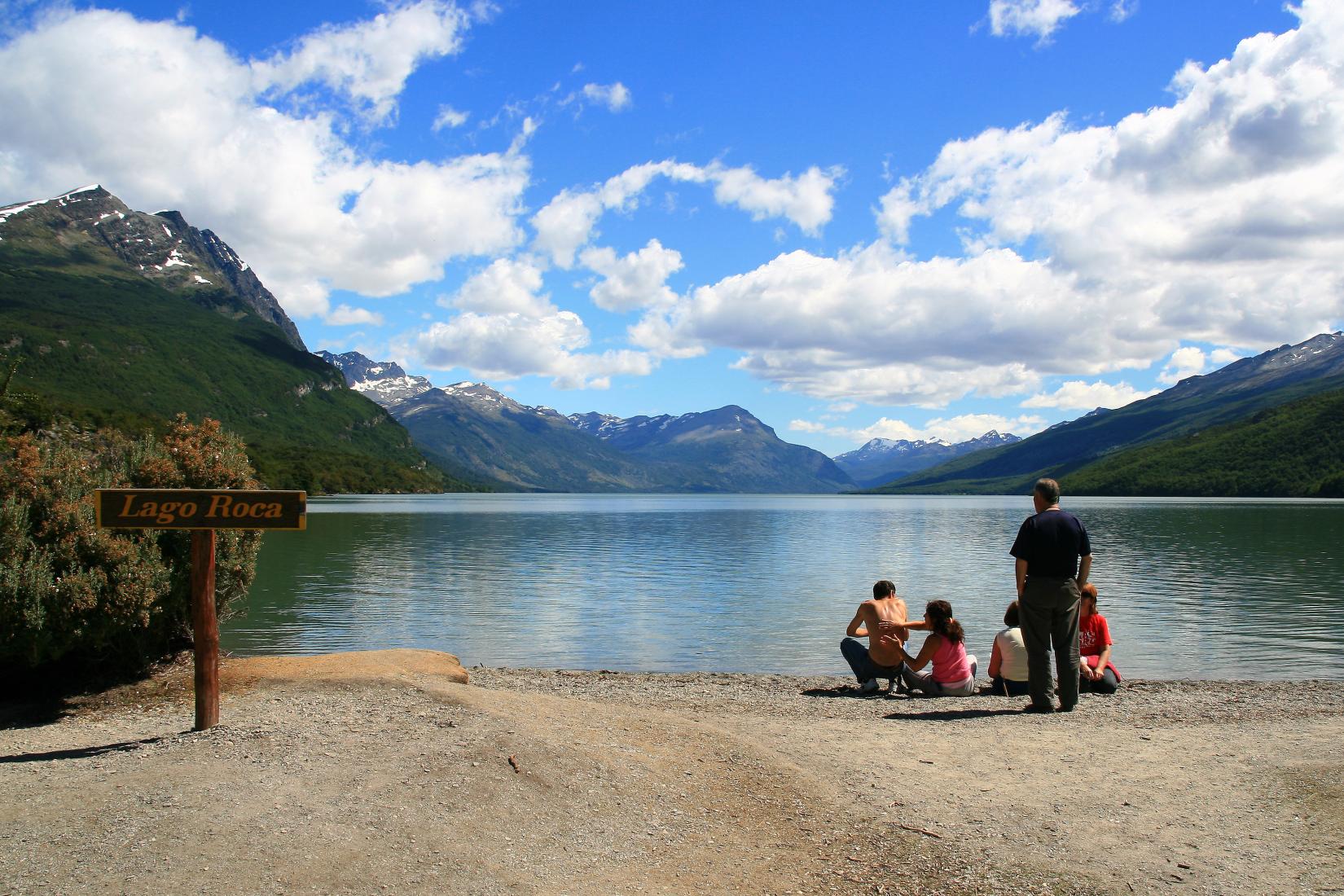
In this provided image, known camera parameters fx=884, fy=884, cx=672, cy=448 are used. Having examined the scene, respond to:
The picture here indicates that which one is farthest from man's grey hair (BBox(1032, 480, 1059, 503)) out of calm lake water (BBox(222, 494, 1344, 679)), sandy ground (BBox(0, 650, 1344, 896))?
calm lake water (BBox(222, 494, 1344, 679))

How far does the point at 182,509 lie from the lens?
12109mm

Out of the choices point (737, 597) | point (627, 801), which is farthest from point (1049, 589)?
point (737, 597)

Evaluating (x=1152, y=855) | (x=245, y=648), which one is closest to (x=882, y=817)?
(x=1152, y=855)

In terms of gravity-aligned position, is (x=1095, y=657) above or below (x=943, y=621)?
below

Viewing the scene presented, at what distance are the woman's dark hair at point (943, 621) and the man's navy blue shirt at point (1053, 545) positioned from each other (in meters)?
2.39

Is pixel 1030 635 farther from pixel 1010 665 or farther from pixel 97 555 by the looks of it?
pixel 97 555

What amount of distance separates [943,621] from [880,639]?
4.78ft

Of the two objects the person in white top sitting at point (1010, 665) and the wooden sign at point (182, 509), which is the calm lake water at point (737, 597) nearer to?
the person in white top sitting at point (1010, 665)

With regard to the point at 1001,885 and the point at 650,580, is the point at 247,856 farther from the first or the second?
the point at 650,580

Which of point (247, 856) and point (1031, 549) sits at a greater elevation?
point (1031, 549)

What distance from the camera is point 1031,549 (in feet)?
46.8

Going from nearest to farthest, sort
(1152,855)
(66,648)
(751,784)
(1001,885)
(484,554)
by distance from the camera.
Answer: (1001,885) → (1152,855) → (751,784) → (66,648) → (484,554)

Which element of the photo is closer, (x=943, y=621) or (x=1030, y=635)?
(x=1030, y=635)

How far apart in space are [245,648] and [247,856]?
2134 centimetres
